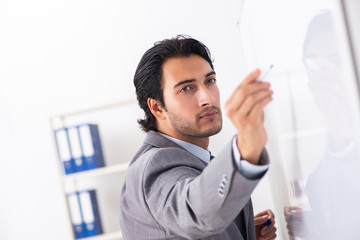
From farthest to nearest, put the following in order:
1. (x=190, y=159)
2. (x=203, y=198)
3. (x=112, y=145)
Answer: (x=112, y=145), (x=190, y=159), (x=203, y=198)

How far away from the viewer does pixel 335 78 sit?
547 mm

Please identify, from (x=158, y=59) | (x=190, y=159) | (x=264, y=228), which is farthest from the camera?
(x=264, y=228)

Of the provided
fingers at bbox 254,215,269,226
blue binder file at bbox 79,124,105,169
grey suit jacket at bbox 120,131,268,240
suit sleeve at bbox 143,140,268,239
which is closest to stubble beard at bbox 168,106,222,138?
grey suit jacket at bbox 120,131,268,240

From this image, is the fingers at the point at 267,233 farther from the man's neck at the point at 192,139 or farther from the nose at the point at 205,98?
the nose at the point at 205,98

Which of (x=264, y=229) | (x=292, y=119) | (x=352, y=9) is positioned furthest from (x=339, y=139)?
(x=264, y=229)

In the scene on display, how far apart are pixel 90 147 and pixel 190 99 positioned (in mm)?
1342

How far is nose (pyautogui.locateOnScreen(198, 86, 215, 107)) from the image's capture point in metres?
1.14

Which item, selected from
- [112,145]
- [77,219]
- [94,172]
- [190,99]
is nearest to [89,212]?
[77,219]

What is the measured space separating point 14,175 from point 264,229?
1.97 meters

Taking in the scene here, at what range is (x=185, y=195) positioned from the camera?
0.69 metres

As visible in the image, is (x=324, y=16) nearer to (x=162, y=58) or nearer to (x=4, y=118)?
(x=162, y=58)

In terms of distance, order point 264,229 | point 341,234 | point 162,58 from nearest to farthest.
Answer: point 341,234
point 162,58
point 264,229

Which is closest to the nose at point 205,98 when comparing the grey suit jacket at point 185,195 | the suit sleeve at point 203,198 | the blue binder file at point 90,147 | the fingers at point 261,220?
the grey suit jacket at point 185,195

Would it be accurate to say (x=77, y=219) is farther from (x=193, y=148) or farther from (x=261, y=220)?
(x=193, y=148)
